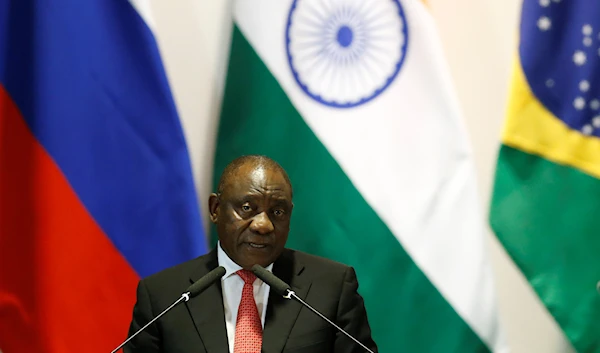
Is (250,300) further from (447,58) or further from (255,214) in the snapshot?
(447,58)

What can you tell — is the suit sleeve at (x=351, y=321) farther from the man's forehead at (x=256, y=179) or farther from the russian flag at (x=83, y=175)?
the russian flag at (x=83, y=175)

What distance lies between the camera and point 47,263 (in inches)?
80.1

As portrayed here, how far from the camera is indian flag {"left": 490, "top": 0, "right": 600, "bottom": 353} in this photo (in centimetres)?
217

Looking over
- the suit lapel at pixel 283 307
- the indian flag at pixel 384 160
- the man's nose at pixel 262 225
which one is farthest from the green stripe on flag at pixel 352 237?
the man's nose at pixel 262 225

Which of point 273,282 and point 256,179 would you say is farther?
point 256,179

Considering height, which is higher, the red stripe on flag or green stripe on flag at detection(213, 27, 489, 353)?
the red stripe on flag

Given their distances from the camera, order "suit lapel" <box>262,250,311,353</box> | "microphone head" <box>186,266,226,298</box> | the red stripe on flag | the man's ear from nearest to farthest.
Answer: "microphone head" <box>186,266,226,298</box>
"suit lapel" <box>262,250,311,353</box>
the man's ear
the red stripe on flag

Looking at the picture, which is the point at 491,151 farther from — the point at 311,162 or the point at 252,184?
the point at 252,184

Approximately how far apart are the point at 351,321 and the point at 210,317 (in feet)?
0.83

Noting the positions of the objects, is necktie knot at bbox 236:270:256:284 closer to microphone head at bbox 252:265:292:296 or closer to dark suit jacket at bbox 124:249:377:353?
dark suit jacket at bbox 124:249:377:353

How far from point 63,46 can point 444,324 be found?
137 cm

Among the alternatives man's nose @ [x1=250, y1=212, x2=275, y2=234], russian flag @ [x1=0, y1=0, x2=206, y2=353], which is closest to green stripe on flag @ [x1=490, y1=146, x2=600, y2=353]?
russian flag @ [x1=0, y1=0, x2=206, y2=353]

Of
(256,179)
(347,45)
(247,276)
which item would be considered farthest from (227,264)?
(347,45)

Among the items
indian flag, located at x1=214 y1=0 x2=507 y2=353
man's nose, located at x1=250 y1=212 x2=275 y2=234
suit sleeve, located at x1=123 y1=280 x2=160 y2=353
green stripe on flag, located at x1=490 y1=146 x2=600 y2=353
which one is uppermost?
man's nose, located at x1=250 y1=212 x2=275 y2=234
